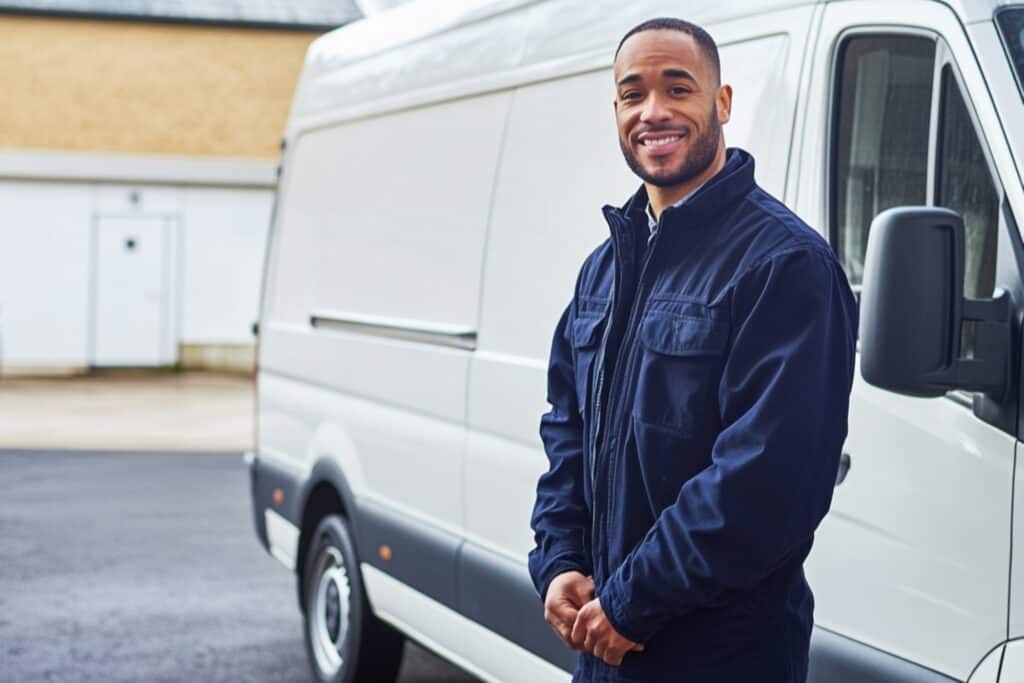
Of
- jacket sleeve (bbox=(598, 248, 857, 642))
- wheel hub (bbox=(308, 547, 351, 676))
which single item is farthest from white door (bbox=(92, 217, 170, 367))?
jacket sleeve (bbox=(598, 248, 857, 642))

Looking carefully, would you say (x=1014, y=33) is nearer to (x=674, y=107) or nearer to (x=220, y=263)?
(x=674, y=107)

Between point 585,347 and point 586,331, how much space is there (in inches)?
1.2

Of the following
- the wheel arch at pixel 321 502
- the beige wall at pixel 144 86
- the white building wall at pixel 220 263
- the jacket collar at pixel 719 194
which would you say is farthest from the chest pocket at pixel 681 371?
the beige wall at pixel 144 86

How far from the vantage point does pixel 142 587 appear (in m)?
8.55

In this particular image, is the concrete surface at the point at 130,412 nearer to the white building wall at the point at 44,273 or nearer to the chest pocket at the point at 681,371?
the white building wall at the point at 44,273

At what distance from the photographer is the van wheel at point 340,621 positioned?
20.4 feet

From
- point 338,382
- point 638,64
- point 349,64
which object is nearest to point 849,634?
point 638,64

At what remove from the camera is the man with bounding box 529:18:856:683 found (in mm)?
2598

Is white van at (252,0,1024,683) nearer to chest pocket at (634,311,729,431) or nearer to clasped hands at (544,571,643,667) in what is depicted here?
chest pocket at (634,311,729,431)

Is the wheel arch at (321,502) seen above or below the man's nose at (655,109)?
below

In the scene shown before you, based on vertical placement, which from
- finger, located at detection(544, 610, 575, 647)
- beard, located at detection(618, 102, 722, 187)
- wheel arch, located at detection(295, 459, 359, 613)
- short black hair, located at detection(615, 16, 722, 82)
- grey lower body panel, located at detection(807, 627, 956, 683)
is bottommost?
wheel arch, located at detection(295, 459, 359, 613)

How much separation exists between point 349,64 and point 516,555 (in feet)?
8.49

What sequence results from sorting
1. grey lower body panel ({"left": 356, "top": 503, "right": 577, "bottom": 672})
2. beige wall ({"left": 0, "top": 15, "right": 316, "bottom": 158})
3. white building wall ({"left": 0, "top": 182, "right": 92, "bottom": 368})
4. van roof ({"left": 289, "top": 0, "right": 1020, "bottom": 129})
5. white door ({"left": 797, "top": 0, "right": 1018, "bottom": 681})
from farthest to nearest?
beige wall ({"left": 0, "top": 15, "right": 316, "bottom": 158}) < white building wall ({"left": 0, "top": 182, "right": 92, "bottom": 368}) < grey lower body panel ({"left": 356, "top": 503, "right": 577, "bottom": 672}) < van roof ({"left": 289, "top": 0, "right": 1020, "bottom": 129}) < white door ({"left": 797, "top": 0, "right": 1018, "bottom": 681})

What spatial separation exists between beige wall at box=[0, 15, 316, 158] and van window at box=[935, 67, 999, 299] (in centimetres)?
2261
